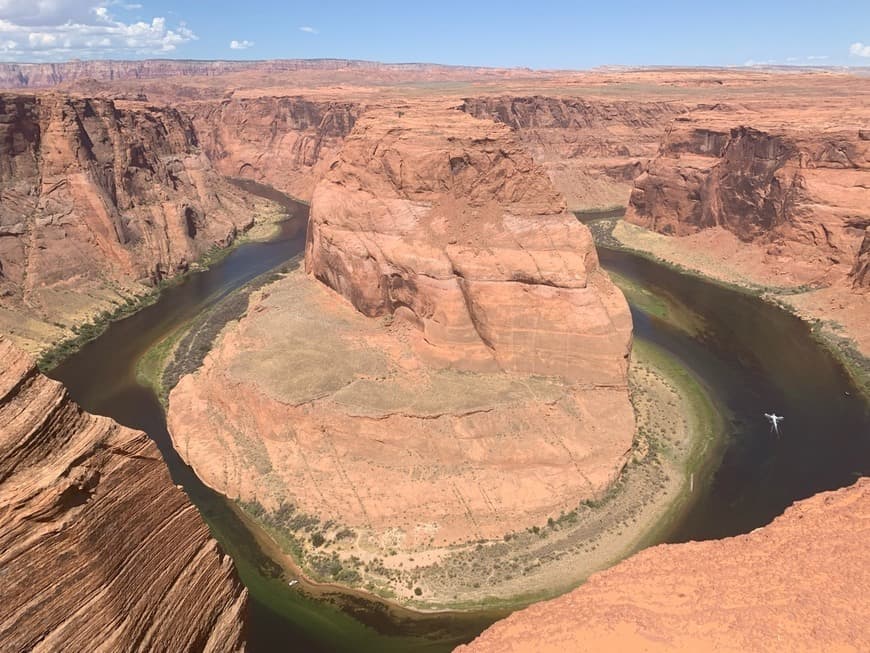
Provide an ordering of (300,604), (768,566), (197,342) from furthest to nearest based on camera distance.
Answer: (197,342), (300,604), (768,566)

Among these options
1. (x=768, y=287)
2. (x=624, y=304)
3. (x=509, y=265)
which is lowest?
(x=768, y=287)

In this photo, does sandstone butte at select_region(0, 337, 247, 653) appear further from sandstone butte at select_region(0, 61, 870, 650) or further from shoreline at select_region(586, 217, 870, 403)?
shoreline at select_region(586, 217, 870, 403)

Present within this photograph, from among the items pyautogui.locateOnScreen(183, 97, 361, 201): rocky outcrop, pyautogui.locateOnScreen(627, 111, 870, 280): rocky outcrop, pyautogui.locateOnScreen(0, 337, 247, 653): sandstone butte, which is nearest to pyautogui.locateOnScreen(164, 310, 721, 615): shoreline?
pyautogui.locateOnScreen(0, 337, 247, 653): sandstone butte

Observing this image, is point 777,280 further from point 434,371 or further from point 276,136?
point 276,136

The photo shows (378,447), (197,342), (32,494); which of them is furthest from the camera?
(197,342)

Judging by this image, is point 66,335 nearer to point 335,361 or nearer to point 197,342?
point 197,342

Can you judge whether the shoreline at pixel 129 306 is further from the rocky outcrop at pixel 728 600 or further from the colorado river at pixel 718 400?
the rocky outcrop at pixel 728 600

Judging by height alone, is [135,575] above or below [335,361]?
above

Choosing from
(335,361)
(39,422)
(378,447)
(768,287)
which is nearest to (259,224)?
(335,361)

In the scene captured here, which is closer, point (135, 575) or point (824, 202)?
point (135, 575)

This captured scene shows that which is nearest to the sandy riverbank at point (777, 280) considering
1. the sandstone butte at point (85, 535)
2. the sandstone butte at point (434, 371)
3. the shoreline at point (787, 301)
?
the shoreline at point (787, 301)
